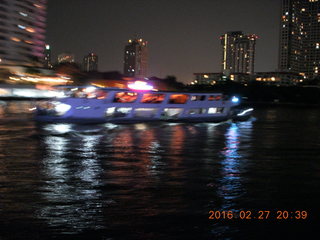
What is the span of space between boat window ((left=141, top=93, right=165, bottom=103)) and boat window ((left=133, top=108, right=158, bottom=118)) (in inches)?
27.2

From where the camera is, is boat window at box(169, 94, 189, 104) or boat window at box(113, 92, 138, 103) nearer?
boat window at box(113, 92, 138, 103)

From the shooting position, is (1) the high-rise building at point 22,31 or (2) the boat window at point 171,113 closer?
(2) the boat window at point 171,113

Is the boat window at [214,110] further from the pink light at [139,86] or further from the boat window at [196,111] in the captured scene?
the pink light at [139,86]

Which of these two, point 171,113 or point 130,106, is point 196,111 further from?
point 130,106

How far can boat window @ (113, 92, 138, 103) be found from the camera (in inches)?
1262

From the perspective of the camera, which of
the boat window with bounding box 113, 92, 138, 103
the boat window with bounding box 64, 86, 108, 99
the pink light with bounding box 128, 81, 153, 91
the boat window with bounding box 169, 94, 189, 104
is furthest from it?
the boat window with bounding box 169, 94, 189, 104

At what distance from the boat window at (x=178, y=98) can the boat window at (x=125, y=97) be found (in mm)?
3869

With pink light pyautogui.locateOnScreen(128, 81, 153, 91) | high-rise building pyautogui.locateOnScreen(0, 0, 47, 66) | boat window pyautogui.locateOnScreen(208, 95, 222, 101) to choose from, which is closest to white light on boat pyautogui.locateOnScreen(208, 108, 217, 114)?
boat window pyautogui.locateOnScreen(208, 95, 222, 101)

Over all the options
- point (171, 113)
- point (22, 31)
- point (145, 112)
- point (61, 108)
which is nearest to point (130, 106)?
point (145, 112)

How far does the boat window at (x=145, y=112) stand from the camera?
33438 mm
